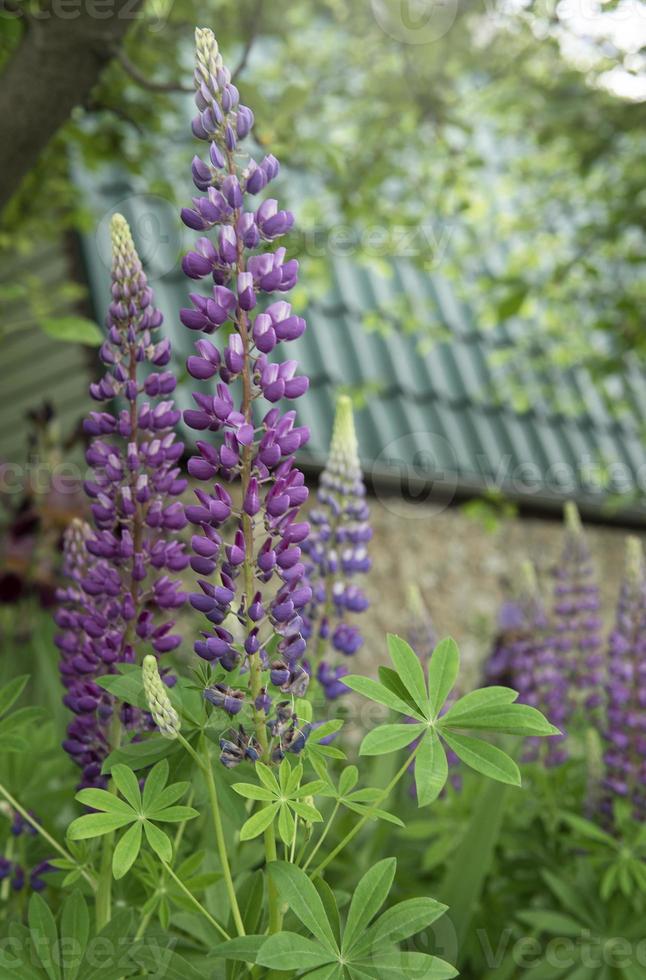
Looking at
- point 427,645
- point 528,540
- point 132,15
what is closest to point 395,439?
point 528,540

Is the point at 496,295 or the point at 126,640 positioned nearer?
the point at 126,640

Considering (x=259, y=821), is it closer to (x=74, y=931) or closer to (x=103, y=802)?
(x=103, y=802)

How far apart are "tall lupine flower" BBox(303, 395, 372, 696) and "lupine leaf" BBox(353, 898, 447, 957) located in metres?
0.72

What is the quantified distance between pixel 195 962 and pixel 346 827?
0.65 m

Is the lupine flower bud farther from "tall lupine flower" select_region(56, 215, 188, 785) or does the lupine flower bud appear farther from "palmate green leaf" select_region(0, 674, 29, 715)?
"palmate green leaf" select_region(0, 674, 29, 715)

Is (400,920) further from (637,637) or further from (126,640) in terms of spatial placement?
(637,637)

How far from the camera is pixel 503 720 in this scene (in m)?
1.11

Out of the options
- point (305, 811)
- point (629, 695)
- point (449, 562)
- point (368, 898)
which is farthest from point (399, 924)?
point (449, 562)

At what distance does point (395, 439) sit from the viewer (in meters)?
5.30

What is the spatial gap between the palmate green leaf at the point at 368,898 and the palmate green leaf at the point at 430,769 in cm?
10

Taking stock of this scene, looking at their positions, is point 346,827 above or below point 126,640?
below

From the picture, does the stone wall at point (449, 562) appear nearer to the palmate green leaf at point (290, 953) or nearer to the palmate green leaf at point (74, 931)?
the palmate green leaf at point (74, 931)

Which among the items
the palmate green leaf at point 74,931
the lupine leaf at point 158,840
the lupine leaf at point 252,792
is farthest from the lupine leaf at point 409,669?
the palmate green leaf at point 74,931

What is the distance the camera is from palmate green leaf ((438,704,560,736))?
1077mm
